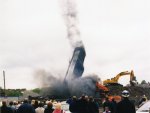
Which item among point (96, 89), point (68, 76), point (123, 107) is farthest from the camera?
point (68, 76)

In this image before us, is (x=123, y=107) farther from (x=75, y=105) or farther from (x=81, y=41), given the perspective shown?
(x=81, y=41)

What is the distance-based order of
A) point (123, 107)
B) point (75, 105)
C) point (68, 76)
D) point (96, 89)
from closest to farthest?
point (123, 107)
point (75, 105)
point (96, 89)
point (68, 76)

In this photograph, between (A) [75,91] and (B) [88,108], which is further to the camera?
(A) [75,91]

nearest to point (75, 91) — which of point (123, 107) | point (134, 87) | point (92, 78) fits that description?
point (92, 78)

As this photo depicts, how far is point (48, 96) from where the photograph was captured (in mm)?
78562

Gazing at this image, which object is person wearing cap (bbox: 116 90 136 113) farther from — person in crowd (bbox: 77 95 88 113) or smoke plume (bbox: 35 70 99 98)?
smoke plume (bbox: 35 70 99 98)

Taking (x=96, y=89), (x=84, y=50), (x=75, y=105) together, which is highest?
(x=84, y=50)

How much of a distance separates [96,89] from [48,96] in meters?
8.94

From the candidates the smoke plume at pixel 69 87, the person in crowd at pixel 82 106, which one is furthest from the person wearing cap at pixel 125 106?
the smoke plume at pixel 69 87

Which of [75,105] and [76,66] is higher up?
[76,66]

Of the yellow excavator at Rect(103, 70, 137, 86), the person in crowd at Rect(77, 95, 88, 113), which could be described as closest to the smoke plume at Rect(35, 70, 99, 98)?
the yellow excavator at Rect(103, 70, 137, 86)

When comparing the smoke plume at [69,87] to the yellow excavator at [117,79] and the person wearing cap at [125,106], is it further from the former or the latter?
the person wearing cap at [125,106]

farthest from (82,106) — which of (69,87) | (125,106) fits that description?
(69,87)

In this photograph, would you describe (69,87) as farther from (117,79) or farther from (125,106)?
(125,106)
